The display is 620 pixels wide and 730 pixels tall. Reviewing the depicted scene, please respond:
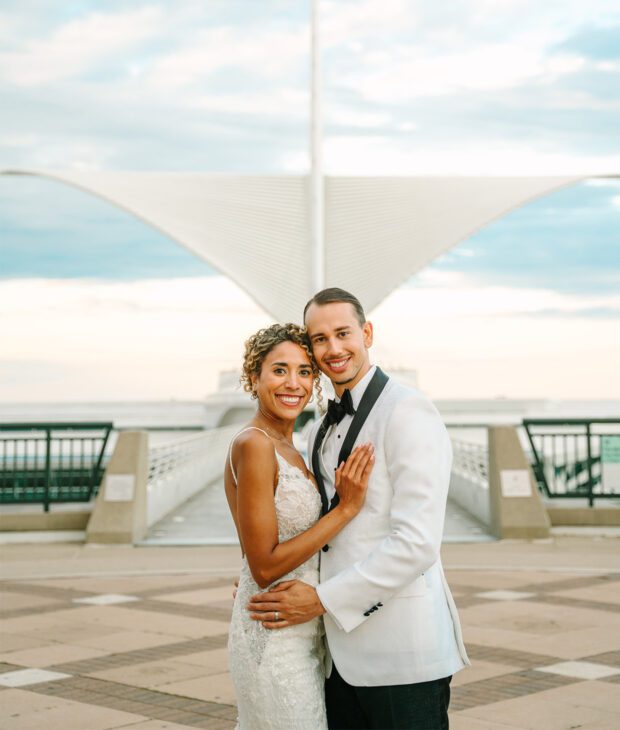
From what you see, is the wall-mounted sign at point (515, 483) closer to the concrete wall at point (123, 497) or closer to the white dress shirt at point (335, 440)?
the concrete wall at point (123, 497)

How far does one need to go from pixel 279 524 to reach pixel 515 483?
9685 millimetres

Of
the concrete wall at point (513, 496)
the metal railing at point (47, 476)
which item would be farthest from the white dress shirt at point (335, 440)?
the metal railing at point (47, 476)

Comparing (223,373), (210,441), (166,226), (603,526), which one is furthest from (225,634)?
(223,373)

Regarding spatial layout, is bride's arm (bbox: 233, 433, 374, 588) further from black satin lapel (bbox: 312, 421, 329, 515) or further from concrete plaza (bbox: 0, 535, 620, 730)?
concrete plaza (bbox: 0, 535, 620, 730)

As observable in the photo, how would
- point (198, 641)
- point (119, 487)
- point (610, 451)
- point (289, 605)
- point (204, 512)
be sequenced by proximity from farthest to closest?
point (204, 512) < point (610, 451) < point (119, 487) < point (198, 641) < point (289, 605)

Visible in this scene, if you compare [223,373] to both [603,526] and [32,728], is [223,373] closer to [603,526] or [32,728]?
[603,526]

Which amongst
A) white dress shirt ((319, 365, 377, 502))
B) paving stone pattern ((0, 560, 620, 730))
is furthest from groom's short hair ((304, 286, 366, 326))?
paving stone pattern ((0, 560, 620, 730))

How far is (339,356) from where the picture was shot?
3186 mm

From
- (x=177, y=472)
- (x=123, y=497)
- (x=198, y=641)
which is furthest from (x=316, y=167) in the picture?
(x=198, y=641)

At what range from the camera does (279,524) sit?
3129 millimetres

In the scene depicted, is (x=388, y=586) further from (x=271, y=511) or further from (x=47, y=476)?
(x=47, y=476)

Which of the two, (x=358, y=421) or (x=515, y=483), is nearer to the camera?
(x=358, y=421)

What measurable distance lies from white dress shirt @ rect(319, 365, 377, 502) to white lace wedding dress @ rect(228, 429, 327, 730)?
6cm

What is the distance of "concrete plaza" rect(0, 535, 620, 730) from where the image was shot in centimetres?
515
